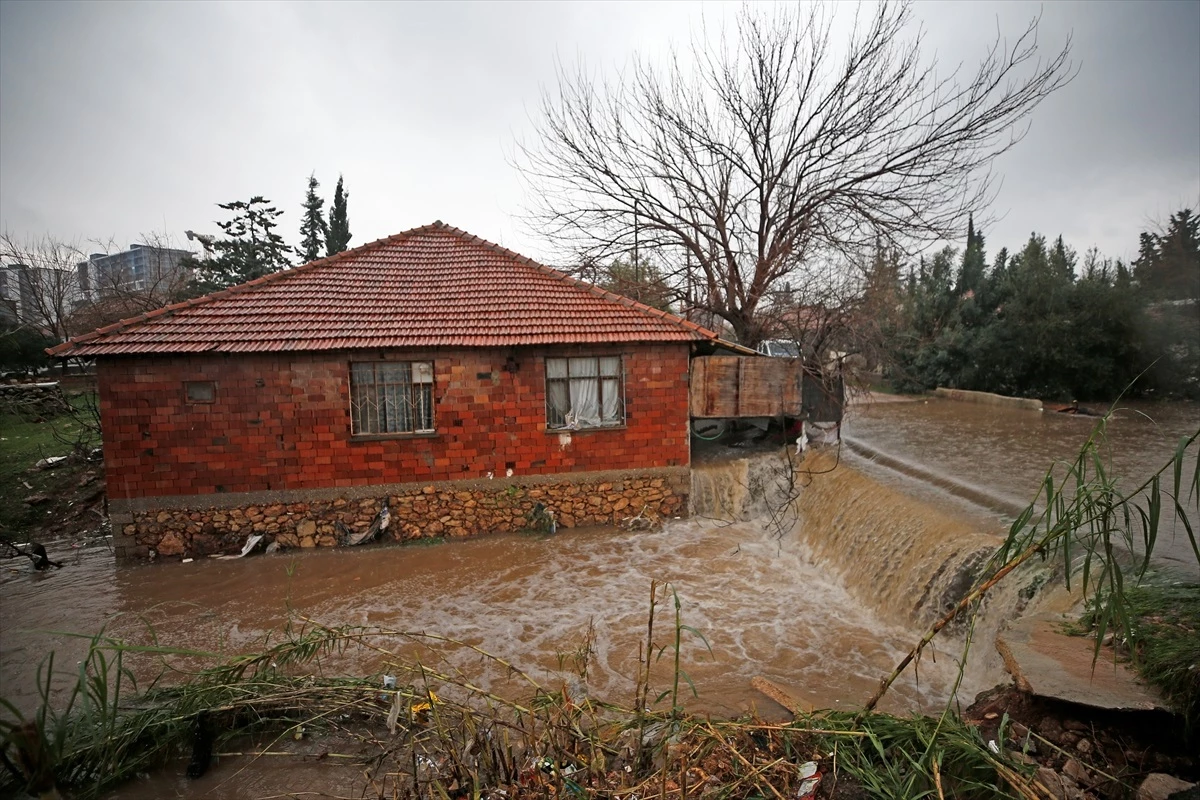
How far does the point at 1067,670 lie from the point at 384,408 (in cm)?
907

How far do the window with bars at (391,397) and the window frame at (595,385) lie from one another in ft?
6.63

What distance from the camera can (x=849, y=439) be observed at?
14.2m

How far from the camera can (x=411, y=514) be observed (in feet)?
31.5

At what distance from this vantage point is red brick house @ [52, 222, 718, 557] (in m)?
8.81

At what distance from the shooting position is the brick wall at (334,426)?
8734 mm

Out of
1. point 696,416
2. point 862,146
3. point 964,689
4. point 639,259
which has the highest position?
point 862,146

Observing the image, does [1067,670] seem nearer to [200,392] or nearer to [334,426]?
[334,426]

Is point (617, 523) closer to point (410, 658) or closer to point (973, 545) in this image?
point (410, 658)

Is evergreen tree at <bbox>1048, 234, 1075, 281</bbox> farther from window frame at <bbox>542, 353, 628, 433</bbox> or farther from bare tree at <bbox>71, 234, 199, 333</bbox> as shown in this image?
bare tree at <bbox>71, 234, 199, 333</bbox>

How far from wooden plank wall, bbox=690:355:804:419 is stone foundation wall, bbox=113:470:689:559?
1444 mm

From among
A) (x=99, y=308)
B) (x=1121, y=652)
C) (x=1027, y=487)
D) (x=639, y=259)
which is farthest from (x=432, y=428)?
(x=99, y=308)

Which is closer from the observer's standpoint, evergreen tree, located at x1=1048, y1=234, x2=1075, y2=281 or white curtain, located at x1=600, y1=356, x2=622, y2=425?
white curtain, located at x1=600, y1=356, x2=622, y2=425

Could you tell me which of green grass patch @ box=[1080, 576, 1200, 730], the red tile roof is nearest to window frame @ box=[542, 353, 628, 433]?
the red tile roof

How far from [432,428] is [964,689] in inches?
316
